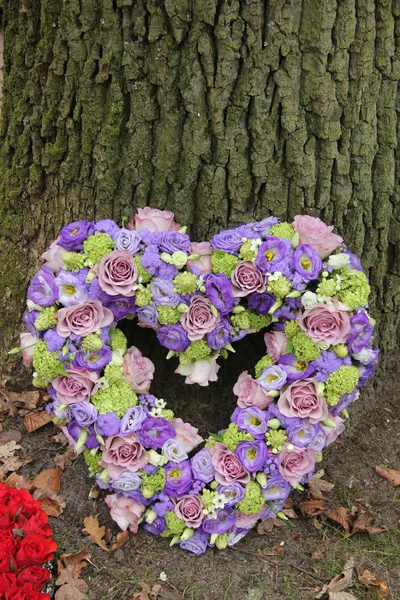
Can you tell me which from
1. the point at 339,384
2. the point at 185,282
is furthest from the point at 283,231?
the point at 339,384

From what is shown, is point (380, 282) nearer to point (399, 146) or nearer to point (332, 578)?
point (399, 146)

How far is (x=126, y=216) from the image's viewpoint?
2867 millimetres

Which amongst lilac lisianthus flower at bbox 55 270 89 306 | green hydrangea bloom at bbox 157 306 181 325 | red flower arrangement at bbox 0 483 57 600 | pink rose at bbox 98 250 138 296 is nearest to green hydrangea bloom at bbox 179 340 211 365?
green hydrangea bloom at bbox 157 306 181 325

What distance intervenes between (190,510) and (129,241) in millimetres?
1132

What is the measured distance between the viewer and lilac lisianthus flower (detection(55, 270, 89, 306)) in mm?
2596

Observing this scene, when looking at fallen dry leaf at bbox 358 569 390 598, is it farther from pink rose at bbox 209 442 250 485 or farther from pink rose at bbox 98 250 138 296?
pink rose at bbox 98 250 138 296

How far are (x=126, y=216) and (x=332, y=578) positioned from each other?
177 cm

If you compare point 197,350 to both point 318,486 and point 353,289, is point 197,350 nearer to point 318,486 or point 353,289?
point 353,289

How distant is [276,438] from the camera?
2566 millimetres

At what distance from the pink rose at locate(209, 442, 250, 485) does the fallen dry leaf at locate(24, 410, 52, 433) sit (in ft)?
3.31

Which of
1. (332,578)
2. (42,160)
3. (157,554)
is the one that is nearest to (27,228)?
(42,160)

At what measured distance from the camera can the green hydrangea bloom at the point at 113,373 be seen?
2607mm

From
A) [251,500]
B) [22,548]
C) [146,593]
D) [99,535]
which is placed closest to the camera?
[22,548]

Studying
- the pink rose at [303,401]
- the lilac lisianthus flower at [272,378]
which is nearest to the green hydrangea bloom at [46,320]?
the lilac lisianthus flower at [272,378]
